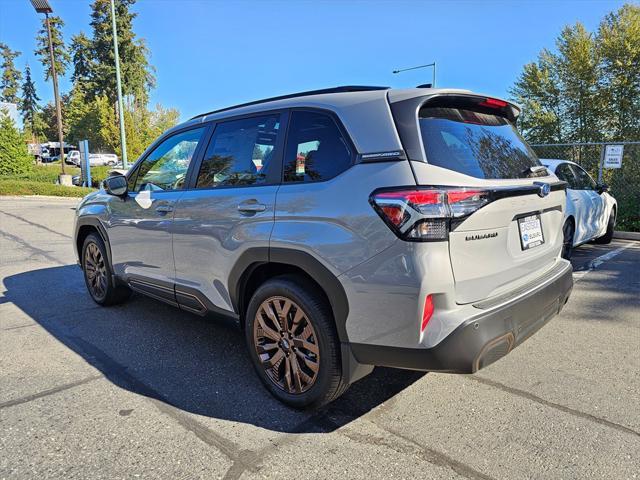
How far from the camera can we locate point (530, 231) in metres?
2.80

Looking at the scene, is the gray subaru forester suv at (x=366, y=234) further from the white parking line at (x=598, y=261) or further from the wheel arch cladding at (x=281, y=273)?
the white parking line at (x=598, y=261)

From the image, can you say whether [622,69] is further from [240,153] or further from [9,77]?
[9,77]

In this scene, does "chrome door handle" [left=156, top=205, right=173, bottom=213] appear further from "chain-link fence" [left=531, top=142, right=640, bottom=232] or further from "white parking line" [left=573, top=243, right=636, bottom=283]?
"chain-link fence" [left=531, top=142, right=640, bottom=232]

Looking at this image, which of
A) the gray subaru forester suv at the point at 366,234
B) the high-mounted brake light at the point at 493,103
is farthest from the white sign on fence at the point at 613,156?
the high-mounted brake light at the point at 493,103

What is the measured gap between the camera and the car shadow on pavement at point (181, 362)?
2.91m

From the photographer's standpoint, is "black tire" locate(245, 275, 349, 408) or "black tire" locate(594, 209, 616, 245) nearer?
"black tire" locate(245, 275, 349, 408)

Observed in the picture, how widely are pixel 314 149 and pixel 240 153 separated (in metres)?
0.75

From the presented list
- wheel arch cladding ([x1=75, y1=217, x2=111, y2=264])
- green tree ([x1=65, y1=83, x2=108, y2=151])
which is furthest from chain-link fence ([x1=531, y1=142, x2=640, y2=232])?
green tree ([x1=65, y1=83, x2=108, y2=151])

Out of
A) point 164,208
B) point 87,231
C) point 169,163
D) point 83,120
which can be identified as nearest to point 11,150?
point 87,231

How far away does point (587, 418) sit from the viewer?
109 inches

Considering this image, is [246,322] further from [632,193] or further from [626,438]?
[632,193]

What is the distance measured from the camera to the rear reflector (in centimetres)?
226

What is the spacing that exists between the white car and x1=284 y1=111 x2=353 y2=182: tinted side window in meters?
5.01

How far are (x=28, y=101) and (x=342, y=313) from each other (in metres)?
98.0
